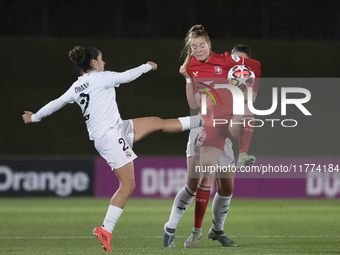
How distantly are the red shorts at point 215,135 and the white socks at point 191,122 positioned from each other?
109mm

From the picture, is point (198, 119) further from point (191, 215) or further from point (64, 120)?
point (64, 120)

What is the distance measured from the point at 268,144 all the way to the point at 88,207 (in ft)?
22.1

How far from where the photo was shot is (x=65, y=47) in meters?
19.4

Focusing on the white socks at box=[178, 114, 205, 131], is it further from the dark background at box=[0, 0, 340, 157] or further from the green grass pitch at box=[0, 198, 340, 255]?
the dark background at box=[0, 0, 340, 157]

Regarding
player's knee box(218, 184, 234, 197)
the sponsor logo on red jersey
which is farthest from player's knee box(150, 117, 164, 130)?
player's knee box(218, 184, 234, 197)

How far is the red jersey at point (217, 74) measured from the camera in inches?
249

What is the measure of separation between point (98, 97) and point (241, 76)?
1.66 m

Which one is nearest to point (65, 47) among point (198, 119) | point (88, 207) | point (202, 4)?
point (202, 4)

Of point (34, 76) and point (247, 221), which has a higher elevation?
point (34, 76)

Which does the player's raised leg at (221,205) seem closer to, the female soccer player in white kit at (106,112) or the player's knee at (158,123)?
the player's knee at (158,123)

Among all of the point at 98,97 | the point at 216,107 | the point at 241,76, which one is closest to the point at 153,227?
the point at 216,107

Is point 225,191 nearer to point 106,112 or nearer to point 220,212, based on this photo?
point 220,212

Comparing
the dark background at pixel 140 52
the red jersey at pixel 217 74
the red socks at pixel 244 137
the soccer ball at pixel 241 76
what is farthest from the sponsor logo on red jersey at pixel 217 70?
the dark background at pixel 140 52

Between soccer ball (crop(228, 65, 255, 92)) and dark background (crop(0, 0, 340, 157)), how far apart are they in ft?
39.1
